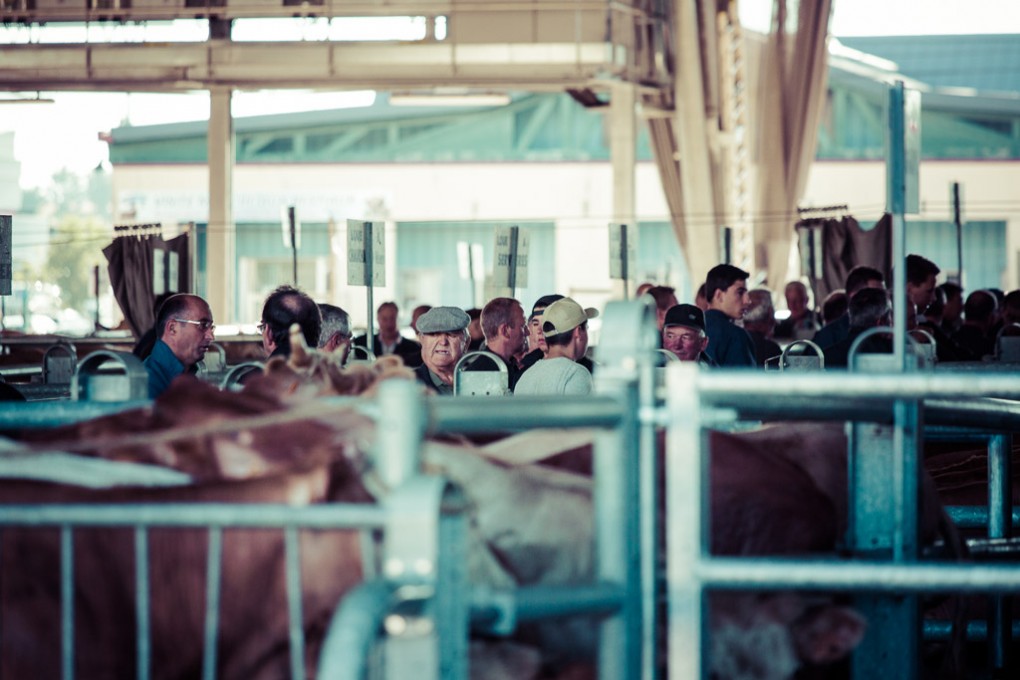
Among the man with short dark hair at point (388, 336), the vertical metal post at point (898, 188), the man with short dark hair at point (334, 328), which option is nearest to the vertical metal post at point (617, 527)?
the vertical metal post at point (898, 188)

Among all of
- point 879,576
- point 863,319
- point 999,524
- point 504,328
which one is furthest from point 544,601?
point 504,328

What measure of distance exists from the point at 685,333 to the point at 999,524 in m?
3.16

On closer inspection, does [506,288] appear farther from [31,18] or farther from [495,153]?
[495,153]

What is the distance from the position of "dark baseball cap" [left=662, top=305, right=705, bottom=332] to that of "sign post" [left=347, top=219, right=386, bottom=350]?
9.31 feet

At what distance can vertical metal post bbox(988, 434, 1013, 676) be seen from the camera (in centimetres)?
394

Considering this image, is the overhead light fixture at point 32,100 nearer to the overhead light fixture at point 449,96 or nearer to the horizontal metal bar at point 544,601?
the overhead light fixture at point 449,96

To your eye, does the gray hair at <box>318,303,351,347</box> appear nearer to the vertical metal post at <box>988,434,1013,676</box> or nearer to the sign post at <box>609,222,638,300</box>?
the vertical metal post at <box>988,434,1013,676</box>

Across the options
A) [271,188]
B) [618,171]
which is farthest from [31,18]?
[271,188]

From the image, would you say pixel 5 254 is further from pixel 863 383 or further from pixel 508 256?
pixel 863 383

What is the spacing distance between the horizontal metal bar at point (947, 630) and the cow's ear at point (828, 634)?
4.17 feet

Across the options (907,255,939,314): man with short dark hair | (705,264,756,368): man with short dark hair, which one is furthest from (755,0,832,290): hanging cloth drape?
(705,264,756,368): man with short dark hair

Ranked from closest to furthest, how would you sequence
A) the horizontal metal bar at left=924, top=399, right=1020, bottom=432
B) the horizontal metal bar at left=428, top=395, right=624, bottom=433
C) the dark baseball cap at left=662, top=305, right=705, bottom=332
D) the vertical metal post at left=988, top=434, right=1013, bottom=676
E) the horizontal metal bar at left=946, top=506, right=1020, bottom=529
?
the horizontal metal bar at left=428, top=395, right=624, bottom=433, the horizontal metal bar at left=924, top=399, right=1020, bottom=432, the vertical metal post at left=988, top=434, right=1013, bottom=676, the horizontal metal bar at left=946, top=506, right=1020, bottom=529, the dark baseball cap at left=662, top=305, right=705, bottom=332

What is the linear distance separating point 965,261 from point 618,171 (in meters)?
19.1

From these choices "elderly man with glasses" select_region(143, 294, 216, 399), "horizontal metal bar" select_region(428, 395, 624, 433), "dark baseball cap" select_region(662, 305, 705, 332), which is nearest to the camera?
"horizontal metal bar" select_region(428, 395, 624, 433)
